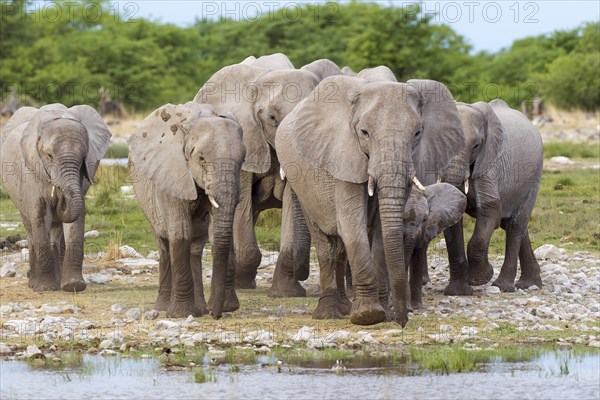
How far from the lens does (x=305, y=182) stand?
37.0 feet

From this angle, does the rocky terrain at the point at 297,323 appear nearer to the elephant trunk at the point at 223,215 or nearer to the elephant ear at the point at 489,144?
the elephant trunk at the point at 223,215

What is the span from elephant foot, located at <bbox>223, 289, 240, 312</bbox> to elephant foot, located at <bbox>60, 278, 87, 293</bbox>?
226 centimetres

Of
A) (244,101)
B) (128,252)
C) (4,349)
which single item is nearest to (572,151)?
(128,252)

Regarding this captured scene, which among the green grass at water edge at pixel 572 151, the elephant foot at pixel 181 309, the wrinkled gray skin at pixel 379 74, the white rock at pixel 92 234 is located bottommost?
the white rock at pixel 92 234

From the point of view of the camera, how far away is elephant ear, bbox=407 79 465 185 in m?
10.9

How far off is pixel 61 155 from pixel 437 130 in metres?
3.94

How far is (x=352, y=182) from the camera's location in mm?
10578

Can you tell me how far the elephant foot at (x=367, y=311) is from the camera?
10562mm

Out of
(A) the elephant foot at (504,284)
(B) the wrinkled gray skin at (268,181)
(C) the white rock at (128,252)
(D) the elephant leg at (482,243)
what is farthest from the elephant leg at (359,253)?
(C) the white rock at (128,252)

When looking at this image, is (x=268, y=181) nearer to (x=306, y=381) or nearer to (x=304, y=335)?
(x=304, y=335)

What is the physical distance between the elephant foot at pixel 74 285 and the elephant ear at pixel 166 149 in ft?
7.12

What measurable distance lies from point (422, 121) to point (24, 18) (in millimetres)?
42482

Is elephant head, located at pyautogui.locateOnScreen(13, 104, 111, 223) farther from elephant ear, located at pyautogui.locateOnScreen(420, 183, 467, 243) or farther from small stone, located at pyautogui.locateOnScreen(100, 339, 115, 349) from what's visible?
elephant ear, located at pyautogui.locateOnScreen(420, 183, 467, 243)

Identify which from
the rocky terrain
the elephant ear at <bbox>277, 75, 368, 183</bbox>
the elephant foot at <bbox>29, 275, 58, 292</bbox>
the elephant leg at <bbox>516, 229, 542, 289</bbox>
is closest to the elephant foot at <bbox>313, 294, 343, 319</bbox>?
the rocky terrain
